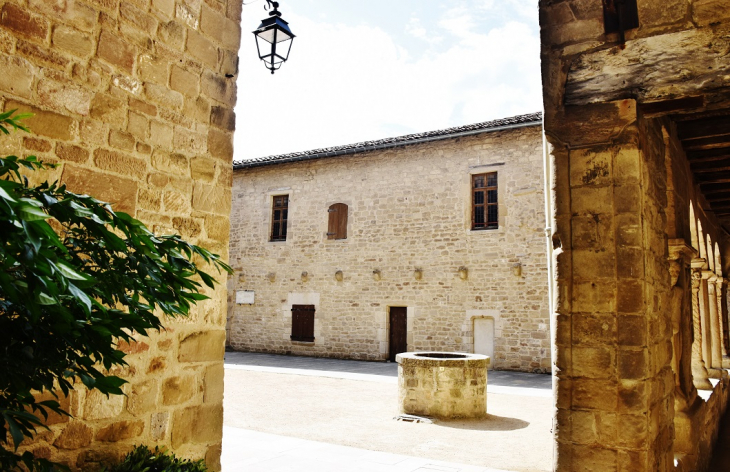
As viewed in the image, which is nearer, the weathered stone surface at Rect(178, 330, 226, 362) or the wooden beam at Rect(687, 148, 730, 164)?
the weathered stone surface at Rect(178, 330, 226, 362)

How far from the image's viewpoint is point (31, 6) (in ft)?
8.42

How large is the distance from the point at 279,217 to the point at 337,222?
2.19 meters

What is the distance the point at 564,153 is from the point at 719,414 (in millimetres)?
6015

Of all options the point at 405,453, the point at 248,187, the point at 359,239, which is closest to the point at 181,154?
the point at 405,453

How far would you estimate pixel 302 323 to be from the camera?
50.5 feet

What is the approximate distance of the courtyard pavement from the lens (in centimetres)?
491

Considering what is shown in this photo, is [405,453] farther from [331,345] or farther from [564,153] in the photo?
[331,345]

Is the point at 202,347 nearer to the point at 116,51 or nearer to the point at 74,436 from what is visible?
the point at 74,436

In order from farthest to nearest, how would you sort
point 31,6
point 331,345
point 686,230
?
point 331,345 < point 686,230 < point 31,6

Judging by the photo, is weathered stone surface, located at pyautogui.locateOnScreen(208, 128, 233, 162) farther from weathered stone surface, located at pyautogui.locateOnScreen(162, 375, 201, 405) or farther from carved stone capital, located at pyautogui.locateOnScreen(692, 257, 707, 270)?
carved stone capital, located at pyautogui.locateOnScreen(692, 257, 707, 270)

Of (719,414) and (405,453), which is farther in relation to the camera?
(719,414)

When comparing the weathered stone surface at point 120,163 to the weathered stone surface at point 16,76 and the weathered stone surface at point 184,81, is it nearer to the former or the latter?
the weathered stone surface at point 16,76

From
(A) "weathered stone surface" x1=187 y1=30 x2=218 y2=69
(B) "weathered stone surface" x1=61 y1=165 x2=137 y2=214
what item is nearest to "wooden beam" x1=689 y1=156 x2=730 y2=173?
(A) "weathered stone surface" x1=187 y1=30 x2=218 y2=69

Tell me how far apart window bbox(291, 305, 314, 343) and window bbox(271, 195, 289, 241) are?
2.26m
